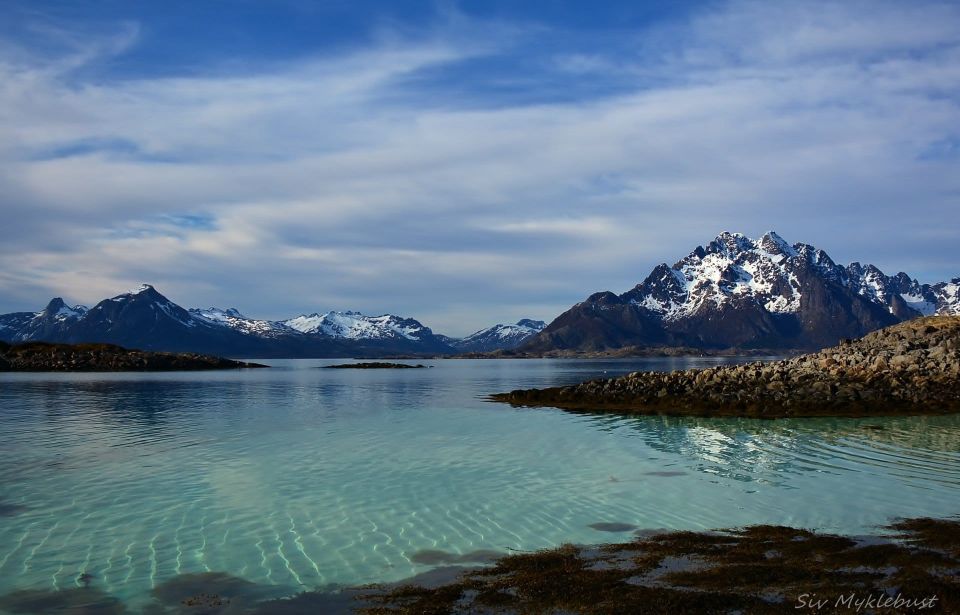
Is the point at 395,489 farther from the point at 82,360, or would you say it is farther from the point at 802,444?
the point at 82,360

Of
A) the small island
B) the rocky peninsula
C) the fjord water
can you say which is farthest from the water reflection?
the small island

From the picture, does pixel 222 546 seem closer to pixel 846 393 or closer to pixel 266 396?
pixel 846 393

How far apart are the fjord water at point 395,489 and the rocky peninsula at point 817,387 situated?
5.30 m

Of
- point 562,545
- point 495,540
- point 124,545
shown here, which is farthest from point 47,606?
point 562,545

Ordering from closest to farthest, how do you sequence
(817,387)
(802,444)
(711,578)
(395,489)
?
(711,578), (395,489), (802,444), (817,387)

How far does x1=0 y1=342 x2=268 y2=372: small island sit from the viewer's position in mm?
166125

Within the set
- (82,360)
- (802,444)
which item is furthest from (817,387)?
(82,360)

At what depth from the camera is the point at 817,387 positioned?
182 ft

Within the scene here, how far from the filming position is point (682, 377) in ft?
226

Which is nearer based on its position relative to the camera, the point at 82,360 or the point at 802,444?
the point at 802,444

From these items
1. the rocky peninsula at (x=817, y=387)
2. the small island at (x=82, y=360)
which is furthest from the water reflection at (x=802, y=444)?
the small island at (x=82, y=360)

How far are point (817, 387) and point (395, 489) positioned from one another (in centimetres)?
4366

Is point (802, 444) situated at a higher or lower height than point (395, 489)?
higher

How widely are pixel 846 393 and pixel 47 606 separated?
2162 inches
